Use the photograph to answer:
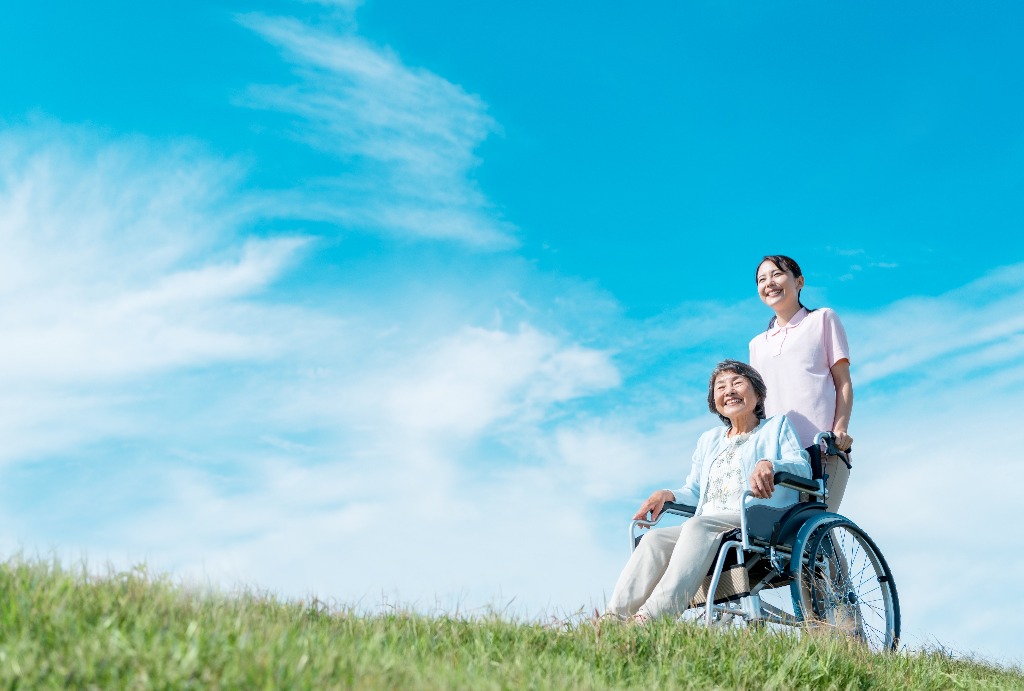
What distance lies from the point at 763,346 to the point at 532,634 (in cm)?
259

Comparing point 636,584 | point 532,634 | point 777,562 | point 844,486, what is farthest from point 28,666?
point 844,486

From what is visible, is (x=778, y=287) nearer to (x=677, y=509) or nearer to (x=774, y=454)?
(x=774, y=454)

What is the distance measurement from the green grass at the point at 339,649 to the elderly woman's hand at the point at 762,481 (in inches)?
26.8

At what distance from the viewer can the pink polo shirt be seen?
18.2ft

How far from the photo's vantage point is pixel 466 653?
358cm

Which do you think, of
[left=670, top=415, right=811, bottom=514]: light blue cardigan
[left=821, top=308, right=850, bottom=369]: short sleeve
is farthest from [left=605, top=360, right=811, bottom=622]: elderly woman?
[left=821, top=308, right=850, bottom=369]: short sleeve

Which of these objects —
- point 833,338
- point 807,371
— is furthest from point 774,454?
point 833,338

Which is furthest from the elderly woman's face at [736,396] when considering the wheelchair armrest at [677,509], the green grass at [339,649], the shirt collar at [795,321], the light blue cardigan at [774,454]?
the green grass at [339,649]

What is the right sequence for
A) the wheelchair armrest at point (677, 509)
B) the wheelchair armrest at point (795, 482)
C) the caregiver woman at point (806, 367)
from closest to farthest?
the wheelchair armrest at point (795, 482) < the wheelchair armrest at point (677, 509) < the caregiver woman at point (806, 367)

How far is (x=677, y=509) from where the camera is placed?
5406 millimetres

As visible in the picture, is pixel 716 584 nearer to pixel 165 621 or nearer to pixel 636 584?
pixel 636 584

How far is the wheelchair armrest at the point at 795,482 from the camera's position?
4781 millimetres

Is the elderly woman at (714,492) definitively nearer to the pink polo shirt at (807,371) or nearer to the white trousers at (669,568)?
the white trousers at (669,568)

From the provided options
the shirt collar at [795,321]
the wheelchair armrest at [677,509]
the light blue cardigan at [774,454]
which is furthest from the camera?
the shirt collar at [795,321]
